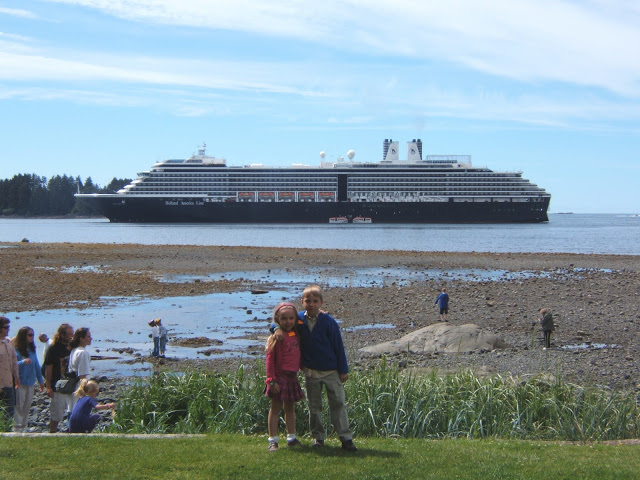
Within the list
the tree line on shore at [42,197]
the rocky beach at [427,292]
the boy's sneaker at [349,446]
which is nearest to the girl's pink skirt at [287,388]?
the boy's sneaker at [349,446]

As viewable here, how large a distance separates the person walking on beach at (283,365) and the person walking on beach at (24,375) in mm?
3242

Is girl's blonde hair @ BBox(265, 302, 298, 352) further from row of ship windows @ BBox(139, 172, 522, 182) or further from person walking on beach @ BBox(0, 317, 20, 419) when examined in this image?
row of ship windows @ BBox(139, 172, 522, 182)

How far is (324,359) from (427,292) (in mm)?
17242

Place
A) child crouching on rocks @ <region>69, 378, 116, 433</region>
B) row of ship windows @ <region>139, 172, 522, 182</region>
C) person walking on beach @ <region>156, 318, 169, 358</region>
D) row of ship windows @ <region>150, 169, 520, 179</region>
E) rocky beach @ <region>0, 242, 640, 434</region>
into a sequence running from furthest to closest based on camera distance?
1. row of ship windows @ <region>150, 169, 520, 179</region>
2. row of ship windows @ <region>139, 172, 522, 182</region>
3. person walking on beach @ <region>156, 318, 169, 358</region>
4. rocky beach @ <region>0, 242, 640, 434</region>
5. child crouching on rocks @ <region>69, 378, 116, 433</region>

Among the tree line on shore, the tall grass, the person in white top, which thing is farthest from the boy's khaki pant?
the tree line on shore

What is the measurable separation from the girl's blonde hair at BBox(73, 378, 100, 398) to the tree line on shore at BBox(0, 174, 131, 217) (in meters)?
166

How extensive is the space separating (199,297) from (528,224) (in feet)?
295

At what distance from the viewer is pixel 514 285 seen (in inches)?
987

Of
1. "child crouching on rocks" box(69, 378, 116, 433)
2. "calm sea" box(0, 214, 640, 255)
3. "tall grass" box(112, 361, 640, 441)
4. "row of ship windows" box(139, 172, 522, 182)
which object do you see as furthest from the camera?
"row of ship windows" box(139, 172, 522, 182)

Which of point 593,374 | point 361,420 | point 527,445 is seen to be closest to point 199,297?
point 593,374

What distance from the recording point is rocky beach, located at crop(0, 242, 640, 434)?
12.0m

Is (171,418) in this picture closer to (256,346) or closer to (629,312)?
(256,346)

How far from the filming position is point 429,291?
2309 cm

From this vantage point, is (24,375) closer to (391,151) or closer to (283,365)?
(283,365)
